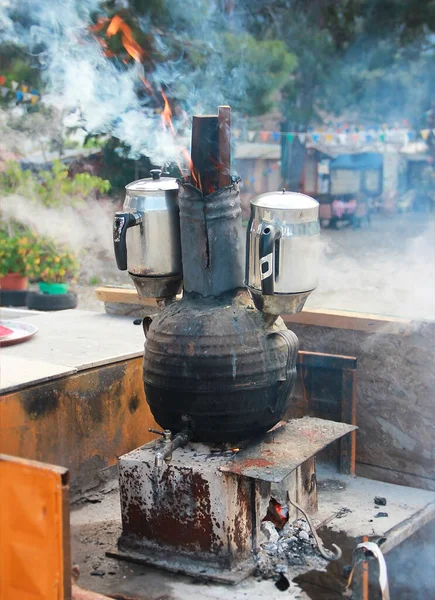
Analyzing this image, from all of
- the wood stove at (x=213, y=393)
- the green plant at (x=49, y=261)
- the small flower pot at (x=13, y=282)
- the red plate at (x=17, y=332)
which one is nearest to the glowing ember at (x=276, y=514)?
the wood stove at (x=213, y=393)

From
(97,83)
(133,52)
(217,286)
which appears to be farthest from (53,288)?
(217,286)

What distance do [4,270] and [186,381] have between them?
959cm

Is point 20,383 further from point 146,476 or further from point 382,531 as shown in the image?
point 382,531

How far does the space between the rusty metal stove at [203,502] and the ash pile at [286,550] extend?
0.08m

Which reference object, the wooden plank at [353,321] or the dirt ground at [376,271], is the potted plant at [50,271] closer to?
the dirt ground at [376,271]

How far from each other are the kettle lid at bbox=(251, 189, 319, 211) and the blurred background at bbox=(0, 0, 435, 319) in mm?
373

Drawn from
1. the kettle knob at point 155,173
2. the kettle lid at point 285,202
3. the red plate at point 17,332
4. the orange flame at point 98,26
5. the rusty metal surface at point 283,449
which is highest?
the orange flame at point 98,26

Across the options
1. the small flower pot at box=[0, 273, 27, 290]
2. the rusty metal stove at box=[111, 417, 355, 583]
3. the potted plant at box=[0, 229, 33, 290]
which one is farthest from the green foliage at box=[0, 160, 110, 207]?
the rusty metal stove at box=[111, 417, 355, 583]

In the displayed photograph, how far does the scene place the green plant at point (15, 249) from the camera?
1263cm

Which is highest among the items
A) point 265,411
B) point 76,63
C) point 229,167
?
point 76,63

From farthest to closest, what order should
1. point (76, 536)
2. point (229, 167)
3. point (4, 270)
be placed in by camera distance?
1. point (4, 270)
2. point (76, 536)
3. point (229, 167)

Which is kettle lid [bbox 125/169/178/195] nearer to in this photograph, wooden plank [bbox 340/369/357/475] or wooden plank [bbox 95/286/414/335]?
wooden plank [bbox 95/286/414/335]

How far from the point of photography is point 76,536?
4793 mm

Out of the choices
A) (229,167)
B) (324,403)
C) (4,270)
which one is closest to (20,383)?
(229,167)
